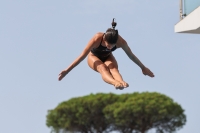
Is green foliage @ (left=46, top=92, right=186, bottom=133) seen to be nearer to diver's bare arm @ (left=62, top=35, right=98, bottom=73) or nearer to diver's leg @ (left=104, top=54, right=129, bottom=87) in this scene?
diver's leg @ (left=104, top=54, right=129, bottom=87)

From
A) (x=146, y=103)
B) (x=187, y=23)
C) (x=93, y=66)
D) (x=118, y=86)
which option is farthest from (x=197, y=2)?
(x=146, y=103)

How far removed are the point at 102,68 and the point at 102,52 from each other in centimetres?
39

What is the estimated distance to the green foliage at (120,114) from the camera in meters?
70.5

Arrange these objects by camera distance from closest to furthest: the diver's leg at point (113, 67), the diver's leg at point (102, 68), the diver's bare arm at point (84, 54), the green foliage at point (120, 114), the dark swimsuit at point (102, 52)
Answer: the diver's leg at point (102, 68), the diver's bare arm at point (84, 54), the diver's leg at point (113, 67), the dark swimsuit at point (102, 52), the green foliage at point (120, 114)

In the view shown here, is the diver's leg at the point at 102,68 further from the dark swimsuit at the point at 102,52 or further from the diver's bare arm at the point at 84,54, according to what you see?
the diver's bare arm at the point at 84,54

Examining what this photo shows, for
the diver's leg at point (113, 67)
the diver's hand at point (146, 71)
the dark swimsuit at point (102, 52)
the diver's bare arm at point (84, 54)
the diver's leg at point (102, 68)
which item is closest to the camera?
the diver's leg at point (102, 68)

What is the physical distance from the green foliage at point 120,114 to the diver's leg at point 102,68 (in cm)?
5560

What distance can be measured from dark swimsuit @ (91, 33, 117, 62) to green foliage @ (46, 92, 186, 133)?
182ft

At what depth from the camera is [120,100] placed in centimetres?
7244

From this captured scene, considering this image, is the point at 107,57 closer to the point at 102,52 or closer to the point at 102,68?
the point at 102,52

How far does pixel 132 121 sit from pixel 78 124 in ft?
16.9

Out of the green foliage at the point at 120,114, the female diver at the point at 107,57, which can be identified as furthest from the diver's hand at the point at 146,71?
the green foliage at the point at 120,114

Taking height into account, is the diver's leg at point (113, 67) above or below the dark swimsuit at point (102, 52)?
below

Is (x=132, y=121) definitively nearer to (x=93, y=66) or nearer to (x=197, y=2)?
(x=197, y=2)
